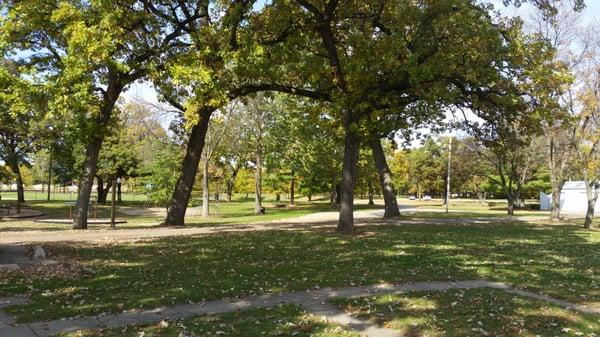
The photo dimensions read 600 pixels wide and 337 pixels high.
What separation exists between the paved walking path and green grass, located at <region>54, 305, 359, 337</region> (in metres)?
0.23

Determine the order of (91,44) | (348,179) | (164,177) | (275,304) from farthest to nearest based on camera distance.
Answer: (164,177)
(348,179)
(91,44)
(275,304)

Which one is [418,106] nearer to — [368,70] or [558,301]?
[368,70]

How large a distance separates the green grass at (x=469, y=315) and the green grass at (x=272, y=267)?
1.24 meters

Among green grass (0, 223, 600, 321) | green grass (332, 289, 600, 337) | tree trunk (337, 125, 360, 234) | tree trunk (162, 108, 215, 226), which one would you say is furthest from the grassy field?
green grass (332, 289, 600, 337)

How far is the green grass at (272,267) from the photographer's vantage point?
8117 millimetres

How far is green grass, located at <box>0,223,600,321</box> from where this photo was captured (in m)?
Answer: 8.12

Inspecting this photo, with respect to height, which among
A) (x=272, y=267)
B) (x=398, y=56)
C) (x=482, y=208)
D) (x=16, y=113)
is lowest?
(x=482, y=208)

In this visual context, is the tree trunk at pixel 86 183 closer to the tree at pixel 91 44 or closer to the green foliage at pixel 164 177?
the tree at pixel 91 44

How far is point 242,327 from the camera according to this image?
6395 millimetres

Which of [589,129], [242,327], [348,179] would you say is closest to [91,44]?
[348,179]

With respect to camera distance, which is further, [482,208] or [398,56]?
[482,208]

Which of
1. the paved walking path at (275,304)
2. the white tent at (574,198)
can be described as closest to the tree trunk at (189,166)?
the paved walking path at (275,304)

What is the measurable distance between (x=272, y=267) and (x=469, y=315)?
15.8 ft

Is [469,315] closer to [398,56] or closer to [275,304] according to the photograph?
[275,304]
